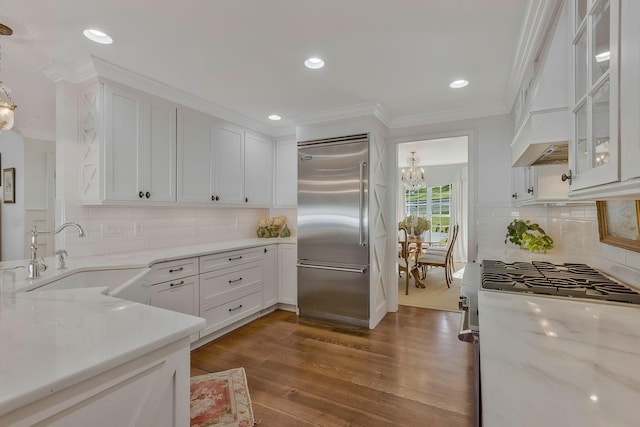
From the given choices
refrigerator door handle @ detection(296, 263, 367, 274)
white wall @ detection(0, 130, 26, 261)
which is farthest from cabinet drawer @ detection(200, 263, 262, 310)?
white wall @ detection(0, 130, 26, 261)

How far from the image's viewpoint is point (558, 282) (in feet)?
4.99

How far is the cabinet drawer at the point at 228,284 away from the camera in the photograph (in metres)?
2.92

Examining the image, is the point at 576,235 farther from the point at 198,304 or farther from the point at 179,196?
the point at 179,196

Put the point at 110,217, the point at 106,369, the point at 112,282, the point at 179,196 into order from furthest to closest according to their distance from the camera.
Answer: the point at 179,196
the point at 110,217
the point at 112,282
the point at 106,369

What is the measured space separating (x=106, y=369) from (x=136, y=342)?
10 cm

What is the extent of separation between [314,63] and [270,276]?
8.26 feet

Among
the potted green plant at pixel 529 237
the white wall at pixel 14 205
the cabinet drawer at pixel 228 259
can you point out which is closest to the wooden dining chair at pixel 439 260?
the potted green plant at pixel 529 237

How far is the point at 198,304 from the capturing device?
283 cm

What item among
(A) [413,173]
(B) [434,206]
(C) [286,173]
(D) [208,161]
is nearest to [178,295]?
(D) [208,161]

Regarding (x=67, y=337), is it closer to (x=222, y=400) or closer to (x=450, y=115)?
(x=222, y=400)

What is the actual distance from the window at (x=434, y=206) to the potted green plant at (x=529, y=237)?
493cm

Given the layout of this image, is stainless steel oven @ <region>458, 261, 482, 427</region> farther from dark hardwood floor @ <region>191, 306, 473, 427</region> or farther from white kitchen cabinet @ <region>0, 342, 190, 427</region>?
white kitchen cabinet @ <region>0, 342, 190, 427</region>

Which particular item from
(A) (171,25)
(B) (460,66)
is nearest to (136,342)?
(A) (171,25)

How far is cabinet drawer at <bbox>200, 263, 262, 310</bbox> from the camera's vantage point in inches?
115
